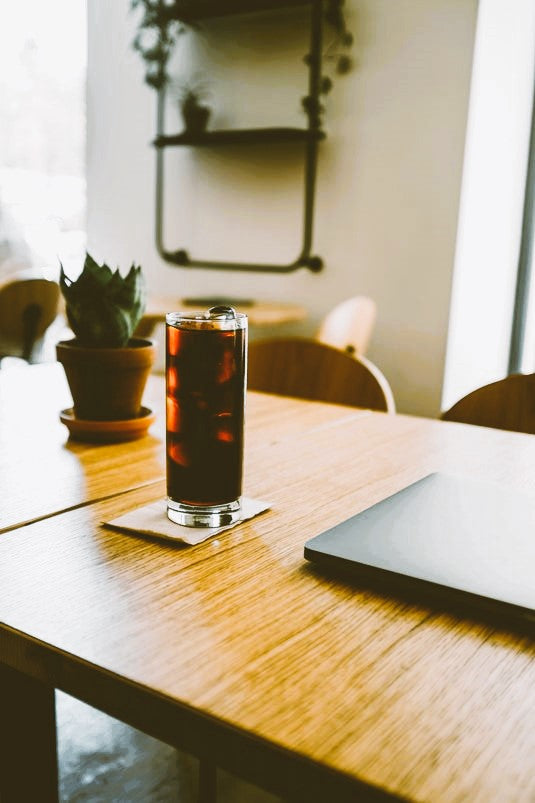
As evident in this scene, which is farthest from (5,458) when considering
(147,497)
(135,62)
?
(135,62)

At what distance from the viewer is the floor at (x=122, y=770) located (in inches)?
50.3

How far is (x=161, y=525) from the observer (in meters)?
0.67

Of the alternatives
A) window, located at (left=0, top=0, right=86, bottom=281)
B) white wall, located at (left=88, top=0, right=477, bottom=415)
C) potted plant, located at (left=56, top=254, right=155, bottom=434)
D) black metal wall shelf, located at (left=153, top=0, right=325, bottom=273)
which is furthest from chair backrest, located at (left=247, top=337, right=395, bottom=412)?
window, located at (left=0, top=0, right=86, bottom=281)

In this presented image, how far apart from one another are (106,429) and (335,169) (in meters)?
2.14

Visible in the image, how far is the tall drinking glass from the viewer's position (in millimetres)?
677

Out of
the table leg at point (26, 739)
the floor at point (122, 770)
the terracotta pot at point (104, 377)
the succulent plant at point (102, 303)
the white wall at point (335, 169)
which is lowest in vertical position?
the floor at point (122, 770)

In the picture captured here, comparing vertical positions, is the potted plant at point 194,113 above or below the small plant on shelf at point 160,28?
below

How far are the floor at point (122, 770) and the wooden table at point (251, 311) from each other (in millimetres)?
1402

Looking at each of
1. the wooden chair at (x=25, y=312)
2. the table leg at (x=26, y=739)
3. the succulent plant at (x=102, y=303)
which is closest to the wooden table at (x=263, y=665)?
the table leg at (x=26, y=739)

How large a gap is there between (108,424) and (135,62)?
115 inches

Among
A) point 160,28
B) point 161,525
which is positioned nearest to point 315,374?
point 161,525

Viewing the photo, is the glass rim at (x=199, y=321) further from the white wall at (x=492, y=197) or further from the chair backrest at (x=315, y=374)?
the white wall at (x=492, y=197)

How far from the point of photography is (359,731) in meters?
0.39

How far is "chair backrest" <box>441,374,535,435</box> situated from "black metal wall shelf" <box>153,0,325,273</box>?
170 cm
